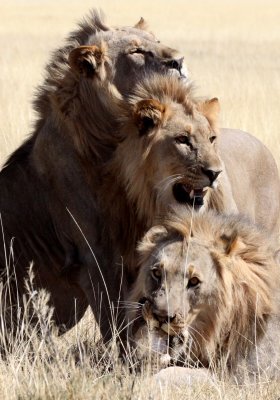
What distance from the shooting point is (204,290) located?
438 cm

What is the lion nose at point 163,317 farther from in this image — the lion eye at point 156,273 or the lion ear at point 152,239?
the lion ear at point 152,239

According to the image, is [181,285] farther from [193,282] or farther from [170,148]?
[170,148]

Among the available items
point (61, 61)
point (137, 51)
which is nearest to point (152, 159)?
point (137, 51)

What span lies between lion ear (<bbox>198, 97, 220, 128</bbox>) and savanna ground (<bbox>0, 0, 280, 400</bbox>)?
3.05 ft

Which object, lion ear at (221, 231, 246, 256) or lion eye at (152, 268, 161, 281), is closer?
lion eye at (152, 268, 161, 281)

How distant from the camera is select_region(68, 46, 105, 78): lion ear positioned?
5504 mm

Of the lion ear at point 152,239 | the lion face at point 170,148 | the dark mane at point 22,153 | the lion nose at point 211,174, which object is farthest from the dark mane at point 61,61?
the lion ear at point 152,239

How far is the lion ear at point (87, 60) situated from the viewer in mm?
5504

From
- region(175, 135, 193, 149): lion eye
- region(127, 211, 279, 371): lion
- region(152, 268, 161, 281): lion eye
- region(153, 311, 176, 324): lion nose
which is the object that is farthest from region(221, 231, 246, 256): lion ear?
region(175, 135, 193, 149): lion eye

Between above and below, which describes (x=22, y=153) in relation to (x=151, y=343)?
above

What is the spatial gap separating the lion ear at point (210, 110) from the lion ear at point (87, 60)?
617 mm

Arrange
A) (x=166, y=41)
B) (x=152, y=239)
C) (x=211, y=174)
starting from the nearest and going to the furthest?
(x=152, y=239)
(x=211, y=174)
(x=166, y=41)

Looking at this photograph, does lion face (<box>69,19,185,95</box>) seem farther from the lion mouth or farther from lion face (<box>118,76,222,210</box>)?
the lion mouth

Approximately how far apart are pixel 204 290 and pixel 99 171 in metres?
1.33
